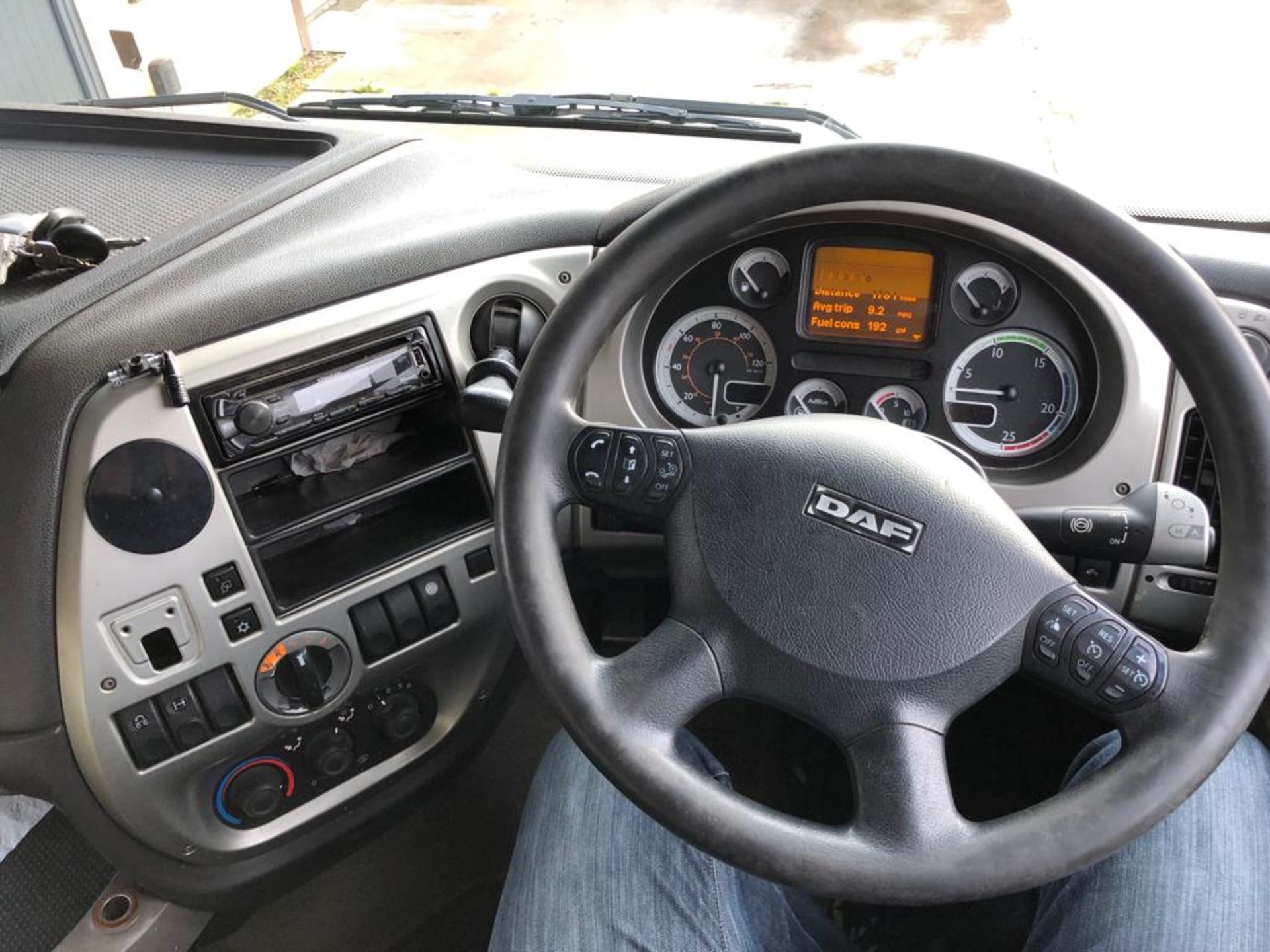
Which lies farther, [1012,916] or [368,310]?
[1012,916]

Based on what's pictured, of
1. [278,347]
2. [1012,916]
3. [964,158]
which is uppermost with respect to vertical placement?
[964,158]

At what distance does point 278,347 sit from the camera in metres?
1.04

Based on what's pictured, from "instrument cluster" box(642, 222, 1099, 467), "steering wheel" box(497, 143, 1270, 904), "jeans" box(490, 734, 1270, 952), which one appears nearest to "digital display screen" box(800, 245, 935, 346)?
"instrument cluster" box(642, 222, 1099, 467)

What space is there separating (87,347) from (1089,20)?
195 centimetres

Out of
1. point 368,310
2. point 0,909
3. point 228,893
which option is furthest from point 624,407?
point 0,909

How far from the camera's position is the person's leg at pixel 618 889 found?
38.4 inches

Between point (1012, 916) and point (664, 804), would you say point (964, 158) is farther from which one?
point (1012, 916)

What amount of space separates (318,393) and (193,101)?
28.3 inches

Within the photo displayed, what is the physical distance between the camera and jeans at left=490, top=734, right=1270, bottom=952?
94 cm

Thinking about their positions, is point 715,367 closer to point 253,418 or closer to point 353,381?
point 353,381

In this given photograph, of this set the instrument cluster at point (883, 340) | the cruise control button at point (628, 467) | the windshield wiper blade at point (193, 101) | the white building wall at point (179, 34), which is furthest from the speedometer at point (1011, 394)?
the white building wall at point (179, 34)

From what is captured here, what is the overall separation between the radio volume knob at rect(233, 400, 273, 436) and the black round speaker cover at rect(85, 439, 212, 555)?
6 centimetres

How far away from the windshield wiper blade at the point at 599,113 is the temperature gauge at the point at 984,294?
0.35 metres

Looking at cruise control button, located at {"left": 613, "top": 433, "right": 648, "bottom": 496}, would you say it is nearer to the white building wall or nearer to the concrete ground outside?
the concrete ground outside
